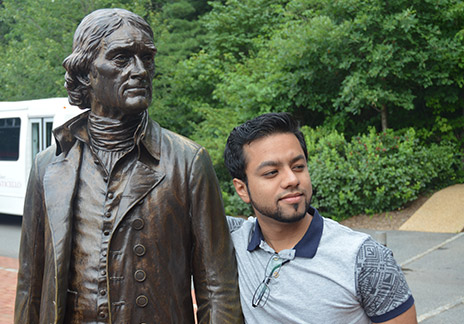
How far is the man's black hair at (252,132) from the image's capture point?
7.29 ft

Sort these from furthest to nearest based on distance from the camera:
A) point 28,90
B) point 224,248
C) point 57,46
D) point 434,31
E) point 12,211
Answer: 1. point 28,90
2. point 57,46
3. point 12,211
4. point 434,31
5. point 224,248

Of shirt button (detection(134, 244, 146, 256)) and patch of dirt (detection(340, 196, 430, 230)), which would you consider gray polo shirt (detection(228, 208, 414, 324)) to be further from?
patch of dirt (detection(340, 196, 430, 230))

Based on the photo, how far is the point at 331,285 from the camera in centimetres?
205

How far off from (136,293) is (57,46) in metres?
14.9

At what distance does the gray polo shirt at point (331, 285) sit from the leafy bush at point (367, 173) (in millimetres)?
8766

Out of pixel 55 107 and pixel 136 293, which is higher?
pixel 136 293

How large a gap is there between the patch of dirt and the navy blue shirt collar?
27.7 feet

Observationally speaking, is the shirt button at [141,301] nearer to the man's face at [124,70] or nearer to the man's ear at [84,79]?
the man's face at [124,70]

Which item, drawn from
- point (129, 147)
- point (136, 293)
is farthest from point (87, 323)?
point (129, 147)

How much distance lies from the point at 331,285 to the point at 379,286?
0.18 meters

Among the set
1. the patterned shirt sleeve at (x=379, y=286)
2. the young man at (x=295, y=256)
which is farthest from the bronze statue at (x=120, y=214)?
the patterned shirt sleeve at (x=379, y=286)

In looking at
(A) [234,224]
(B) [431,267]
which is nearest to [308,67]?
(B) [431,267]

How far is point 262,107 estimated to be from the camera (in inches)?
506

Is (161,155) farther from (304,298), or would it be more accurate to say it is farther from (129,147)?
A: (304,298)
